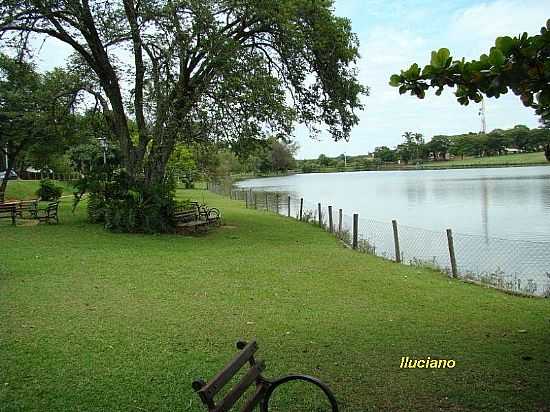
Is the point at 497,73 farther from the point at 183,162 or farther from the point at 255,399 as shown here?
the point at 183,162

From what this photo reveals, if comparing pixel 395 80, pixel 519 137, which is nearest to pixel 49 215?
pixel 395 80

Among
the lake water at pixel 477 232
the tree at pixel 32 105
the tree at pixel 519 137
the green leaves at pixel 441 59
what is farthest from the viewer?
the tree at pixel 519 137

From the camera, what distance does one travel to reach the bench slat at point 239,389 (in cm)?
321

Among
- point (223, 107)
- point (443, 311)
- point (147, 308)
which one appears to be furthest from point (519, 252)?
point (147, 308)

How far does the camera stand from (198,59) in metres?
18.0

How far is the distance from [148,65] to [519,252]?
45.5 feet

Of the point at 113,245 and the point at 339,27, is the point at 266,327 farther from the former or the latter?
the point at 339,27

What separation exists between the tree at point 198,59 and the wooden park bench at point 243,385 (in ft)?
42.4

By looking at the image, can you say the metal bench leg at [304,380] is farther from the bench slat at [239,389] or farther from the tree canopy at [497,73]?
the tree canopy at [497,73]

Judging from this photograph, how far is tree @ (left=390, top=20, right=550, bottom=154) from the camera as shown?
357 cm

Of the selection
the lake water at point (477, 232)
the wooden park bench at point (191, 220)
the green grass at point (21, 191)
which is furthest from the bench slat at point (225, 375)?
the green grass at point (21, 191)

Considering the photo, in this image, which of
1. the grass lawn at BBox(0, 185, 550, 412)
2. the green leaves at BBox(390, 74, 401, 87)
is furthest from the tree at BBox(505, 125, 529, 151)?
the green leaves at BBox(390, 74, 401, 87)

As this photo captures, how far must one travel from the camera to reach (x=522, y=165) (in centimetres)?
8706

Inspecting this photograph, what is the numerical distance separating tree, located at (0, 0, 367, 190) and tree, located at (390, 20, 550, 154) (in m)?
12.3
